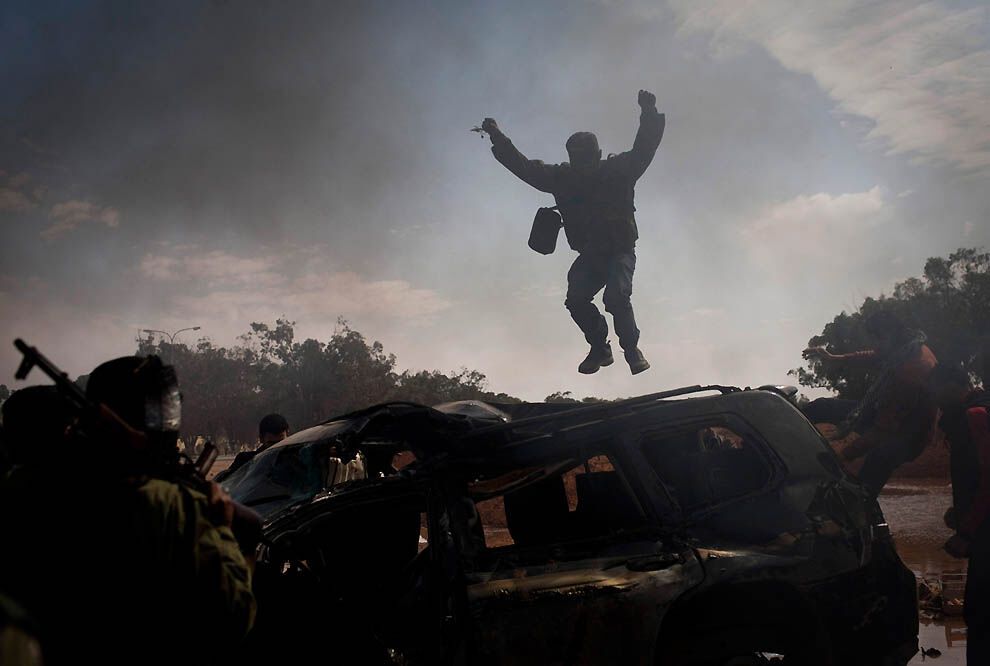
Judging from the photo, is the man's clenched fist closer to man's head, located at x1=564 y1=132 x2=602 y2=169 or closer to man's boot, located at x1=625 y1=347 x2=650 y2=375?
man's head, located at x1=564 y1=132 x2=602 y2=169

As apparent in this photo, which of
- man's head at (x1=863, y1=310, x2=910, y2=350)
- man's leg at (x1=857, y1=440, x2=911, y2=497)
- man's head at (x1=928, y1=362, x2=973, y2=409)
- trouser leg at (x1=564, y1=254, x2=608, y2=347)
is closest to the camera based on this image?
man's head at (x1=928, y1=362, x2=973, y2=409)

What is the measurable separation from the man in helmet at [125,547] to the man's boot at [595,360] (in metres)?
4.68

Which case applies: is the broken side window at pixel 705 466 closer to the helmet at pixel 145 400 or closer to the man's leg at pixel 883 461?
the man's leg at pixel 883 461

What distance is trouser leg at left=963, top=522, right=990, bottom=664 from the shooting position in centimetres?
419

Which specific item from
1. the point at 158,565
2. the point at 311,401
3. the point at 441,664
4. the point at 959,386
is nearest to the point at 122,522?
the point at 158,565

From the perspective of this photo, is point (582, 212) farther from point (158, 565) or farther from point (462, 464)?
point (158, 565)

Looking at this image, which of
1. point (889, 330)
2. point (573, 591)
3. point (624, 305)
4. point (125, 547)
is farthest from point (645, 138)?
point (125, 547)

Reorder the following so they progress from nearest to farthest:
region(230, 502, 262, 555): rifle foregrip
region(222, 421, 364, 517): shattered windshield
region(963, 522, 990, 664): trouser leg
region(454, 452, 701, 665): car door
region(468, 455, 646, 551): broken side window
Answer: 1. region(230, 502, 262, 555): rifle foregrip
2. region(454, 452, 701, 665): car door
3. region(468, 455, 646, 551): broken side window
4. region(222, 421, 364, 517): shattered windshield
5. region(963, 522, 990, 664): trouser leg

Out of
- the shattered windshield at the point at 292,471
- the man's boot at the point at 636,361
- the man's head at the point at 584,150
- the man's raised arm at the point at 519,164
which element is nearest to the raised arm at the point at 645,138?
the man's head at the point at 584,150

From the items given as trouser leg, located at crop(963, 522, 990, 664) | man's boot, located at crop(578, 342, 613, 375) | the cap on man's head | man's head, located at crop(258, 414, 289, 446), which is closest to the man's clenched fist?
the cap on man's head

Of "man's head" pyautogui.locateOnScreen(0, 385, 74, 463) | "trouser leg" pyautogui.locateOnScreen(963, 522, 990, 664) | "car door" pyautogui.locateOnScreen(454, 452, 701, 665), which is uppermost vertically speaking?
"man's head" pyautogui.locateOnScreen(0, 385, 74, 463)

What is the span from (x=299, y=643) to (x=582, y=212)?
4201mm

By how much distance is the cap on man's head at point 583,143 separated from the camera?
6613 mm

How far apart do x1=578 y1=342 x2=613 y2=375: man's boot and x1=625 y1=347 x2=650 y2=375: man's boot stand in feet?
0.51
